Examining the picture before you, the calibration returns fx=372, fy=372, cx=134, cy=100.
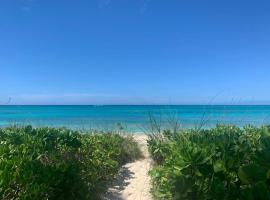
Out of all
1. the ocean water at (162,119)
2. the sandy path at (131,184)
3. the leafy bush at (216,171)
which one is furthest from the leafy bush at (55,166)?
the ocean water at (162,119)

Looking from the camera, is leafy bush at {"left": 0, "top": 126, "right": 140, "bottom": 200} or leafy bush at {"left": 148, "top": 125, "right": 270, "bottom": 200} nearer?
leafy bush at {"left": 148, "top": 125, "right": 270, "bottom": 200}

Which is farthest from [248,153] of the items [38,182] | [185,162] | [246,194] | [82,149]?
[82,149]

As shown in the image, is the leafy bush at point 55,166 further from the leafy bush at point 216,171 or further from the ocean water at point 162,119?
the ocean water at point 162,119

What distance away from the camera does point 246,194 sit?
2.96m

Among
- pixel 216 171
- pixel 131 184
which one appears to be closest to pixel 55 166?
pixel 216 171

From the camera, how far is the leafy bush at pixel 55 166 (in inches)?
146

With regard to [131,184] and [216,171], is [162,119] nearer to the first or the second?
[131,184]

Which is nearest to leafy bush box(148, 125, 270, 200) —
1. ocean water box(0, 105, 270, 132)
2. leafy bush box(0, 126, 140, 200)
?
leafy bush box(0, 126, 140, 200)

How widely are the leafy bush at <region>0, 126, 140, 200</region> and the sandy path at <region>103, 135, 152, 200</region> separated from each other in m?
0.23

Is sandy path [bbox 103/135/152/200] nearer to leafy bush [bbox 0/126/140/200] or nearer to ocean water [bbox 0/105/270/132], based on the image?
leafy bush [bbox 0/126/140/200]

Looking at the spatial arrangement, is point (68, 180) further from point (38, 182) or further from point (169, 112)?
point (169, 112)

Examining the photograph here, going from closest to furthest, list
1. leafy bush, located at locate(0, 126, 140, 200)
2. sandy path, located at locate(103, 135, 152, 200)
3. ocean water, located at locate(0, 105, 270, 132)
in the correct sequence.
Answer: leafy bush, located at locate(0, 126, 140, 200), sandy path, located at locate(103, 135, 152, 200), ocean water, located at locate(0, 105, 270, 132)

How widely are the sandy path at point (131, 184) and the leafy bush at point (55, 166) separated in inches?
8.9

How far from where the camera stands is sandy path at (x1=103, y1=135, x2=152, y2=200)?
6.38 meters
